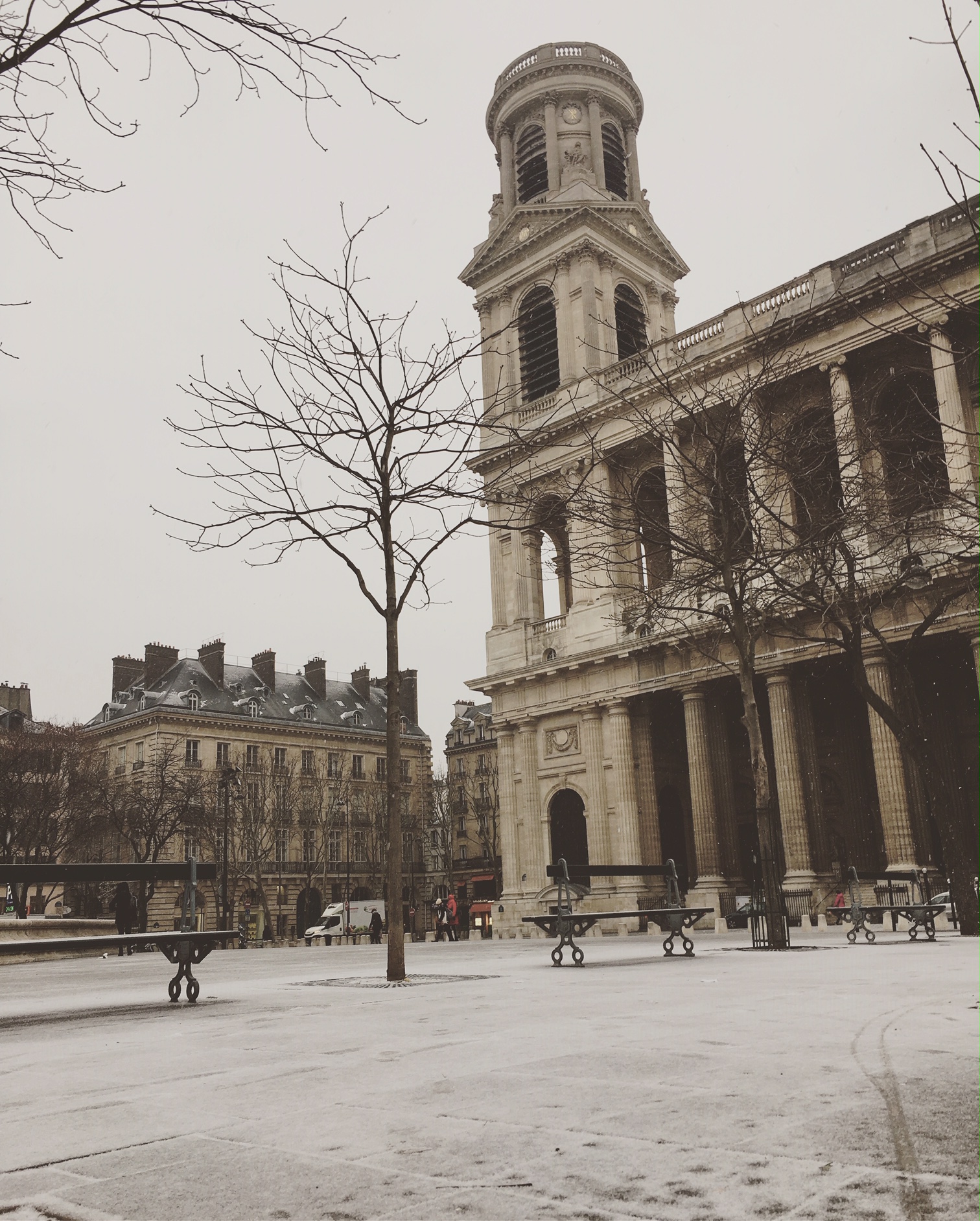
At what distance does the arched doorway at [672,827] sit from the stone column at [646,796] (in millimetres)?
1786

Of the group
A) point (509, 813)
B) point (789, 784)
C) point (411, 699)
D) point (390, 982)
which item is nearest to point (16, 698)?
point (411, 699)

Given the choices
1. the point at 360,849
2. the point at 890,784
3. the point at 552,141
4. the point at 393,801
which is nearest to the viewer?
the point at 393,801

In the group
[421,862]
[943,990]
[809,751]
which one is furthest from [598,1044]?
[421,862]

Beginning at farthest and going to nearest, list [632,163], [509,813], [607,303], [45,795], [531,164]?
[45,795] → [632,163] → [531,164] → [509,813] → [607,303]

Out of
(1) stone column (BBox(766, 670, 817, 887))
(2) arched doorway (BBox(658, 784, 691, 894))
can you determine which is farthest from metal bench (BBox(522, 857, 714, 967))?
(2) arched doorway (BBox(658, 784, 691, 894))

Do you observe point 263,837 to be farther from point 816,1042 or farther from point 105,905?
point 816,1042

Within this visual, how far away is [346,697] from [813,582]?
64.4 metres

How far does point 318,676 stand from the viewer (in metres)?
72.7

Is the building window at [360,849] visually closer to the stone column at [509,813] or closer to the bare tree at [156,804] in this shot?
the bare tree at [156,804]

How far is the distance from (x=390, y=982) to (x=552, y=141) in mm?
36816

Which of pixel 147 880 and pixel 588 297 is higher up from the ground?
pixel 588 297

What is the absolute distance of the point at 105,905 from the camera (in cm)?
5794

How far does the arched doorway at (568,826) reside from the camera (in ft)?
115

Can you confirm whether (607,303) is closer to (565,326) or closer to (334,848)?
(565,326)
